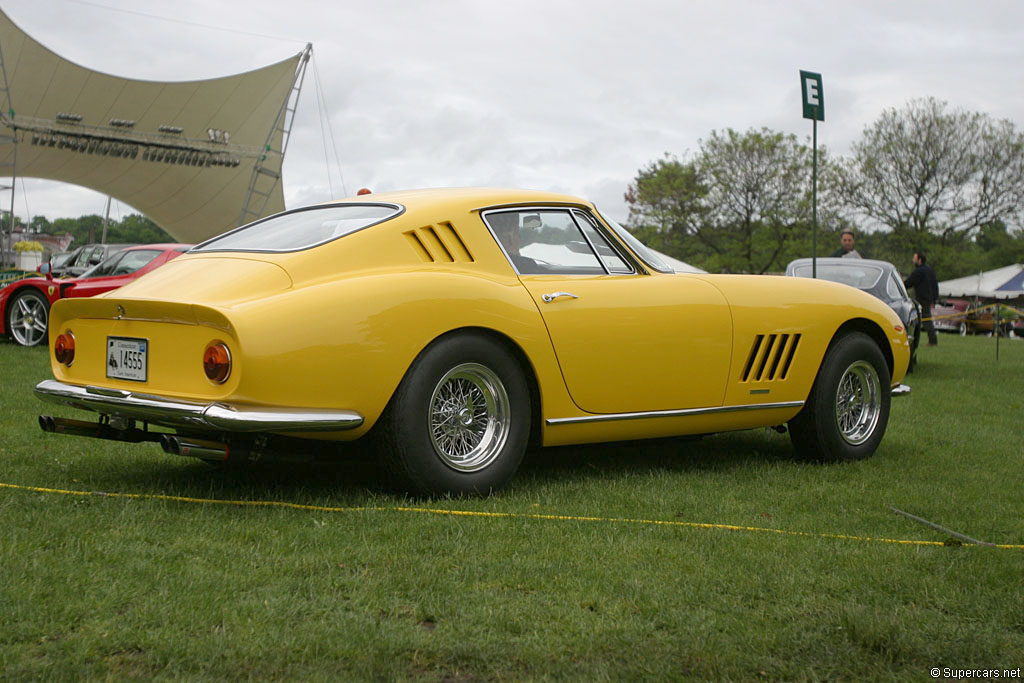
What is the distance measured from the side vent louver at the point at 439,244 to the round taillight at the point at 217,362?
1.05 meters

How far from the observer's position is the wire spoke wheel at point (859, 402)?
20.1ft

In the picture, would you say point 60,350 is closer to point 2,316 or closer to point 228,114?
point 2,316

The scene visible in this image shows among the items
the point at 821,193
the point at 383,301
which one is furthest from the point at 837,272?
the point at 821,193

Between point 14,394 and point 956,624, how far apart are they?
6925 mm

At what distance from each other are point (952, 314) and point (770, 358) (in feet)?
81.1

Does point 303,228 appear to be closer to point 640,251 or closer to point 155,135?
point 640,251

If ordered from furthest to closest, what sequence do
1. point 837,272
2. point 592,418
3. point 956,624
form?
point 837,272 < point 592,418 < point 956,624

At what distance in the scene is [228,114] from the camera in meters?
42.9

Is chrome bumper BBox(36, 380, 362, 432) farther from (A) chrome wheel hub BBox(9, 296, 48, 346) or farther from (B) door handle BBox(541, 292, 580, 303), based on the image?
(A) chrome wheel hub BBox(9, 296, 48, 346)

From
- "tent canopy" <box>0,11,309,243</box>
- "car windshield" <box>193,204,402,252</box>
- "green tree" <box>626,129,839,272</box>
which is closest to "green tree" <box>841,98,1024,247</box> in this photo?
"green tree" <box>626,129,839,272</box>

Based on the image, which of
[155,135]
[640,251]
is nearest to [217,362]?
[640,251]

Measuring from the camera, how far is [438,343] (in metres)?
4.41

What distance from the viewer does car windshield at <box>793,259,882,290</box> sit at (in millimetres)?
13734

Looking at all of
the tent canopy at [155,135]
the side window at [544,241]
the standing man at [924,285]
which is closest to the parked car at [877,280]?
the standing man at [924,285]
